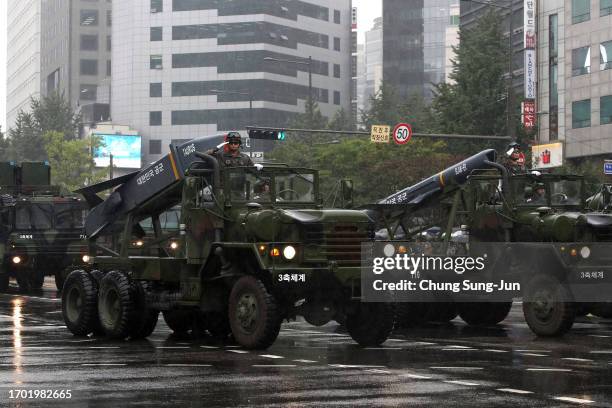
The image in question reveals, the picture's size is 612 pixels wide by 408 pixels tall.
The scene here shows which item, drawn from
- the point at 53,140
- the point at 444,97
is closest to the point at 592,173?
the point at 444,97

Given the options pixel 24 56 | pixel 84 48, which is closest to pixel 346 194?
pixel 84 48

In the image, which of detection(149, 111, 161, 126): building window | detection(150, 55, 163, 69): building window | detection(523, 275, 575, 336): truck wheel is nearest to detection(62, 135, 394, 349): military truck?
detection(523, 275, 575, 336): truck wheel

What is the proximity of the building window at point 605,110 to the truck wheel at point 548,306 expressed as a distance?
4545 centimetres

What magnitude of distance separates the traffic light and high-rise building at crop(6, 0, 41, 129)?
454 feet

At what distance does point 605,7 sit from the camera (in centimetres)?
6225

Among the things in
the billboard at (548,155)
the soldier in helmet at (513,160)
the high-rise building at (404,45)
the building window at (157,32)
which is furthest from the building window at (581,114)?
the high-rise building at (404,45)

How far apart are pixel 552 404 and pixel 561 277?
7.74 m

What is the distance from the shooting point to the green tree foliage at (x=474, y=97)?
64.0 m

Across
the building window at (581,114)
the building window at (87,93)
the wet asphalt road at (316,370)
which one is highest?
the building window at (87,93)

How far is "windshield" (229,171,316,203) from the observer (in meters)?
17.4

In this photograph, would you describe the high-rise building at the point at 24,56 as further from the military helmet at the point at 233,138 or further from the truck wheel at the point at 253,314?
the truck wheel at the point at 253,314

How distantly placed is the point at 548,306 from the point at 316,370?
624 cm

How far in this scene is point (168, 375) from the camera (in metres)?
13.4

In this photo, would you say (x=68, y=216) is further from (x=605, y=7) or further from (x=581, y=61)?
(x=581, y=61)
